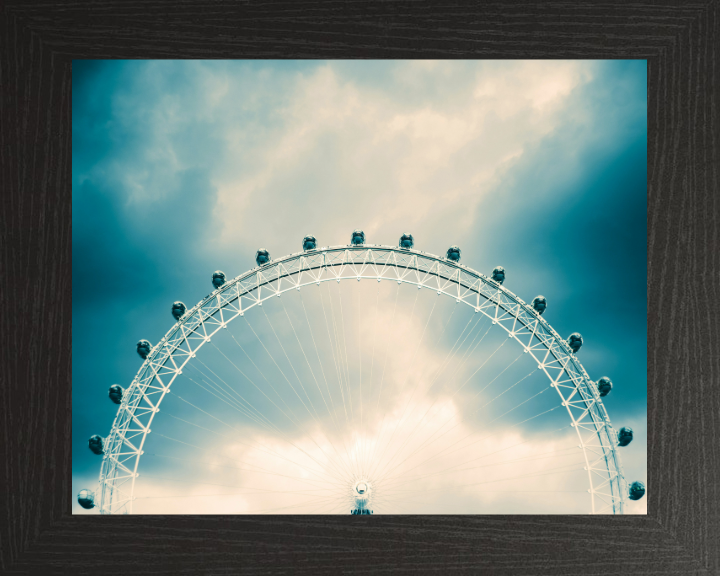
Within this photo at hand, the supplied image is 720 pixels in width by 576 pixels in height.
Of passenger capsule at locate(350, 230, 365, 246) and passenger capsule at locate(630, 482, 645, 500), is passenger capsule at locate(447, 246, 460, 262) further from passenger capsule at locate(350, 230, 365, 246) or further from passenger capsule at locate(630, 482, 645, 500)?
passenger capsule at locate(630, 482, 645, 500)

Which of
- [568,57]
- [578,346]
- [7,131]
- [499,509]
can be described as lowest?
[499,509]

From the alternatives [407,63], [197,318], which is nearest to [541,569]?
[197,318]

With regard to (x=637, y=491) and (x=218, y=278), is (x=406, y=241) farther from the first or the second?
(x=637, y=491)

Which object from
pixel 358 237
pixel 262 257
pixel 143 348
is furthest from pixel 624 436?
pixel 143 348

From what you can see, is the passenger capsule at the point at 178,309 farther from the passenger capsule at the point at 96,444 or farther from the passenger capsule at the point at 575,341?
the passenger capsule at the point at 575,341

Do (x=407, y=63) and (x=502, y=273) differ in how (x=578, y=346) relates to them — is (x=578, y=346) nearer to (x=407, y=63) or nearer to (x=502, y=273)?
(x=502, y=273)

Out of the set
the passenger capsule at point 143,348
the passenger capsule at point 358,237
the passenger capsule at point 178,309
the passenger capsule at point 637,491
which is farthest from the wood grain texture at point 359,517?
the passenger capsule at point 358,237
